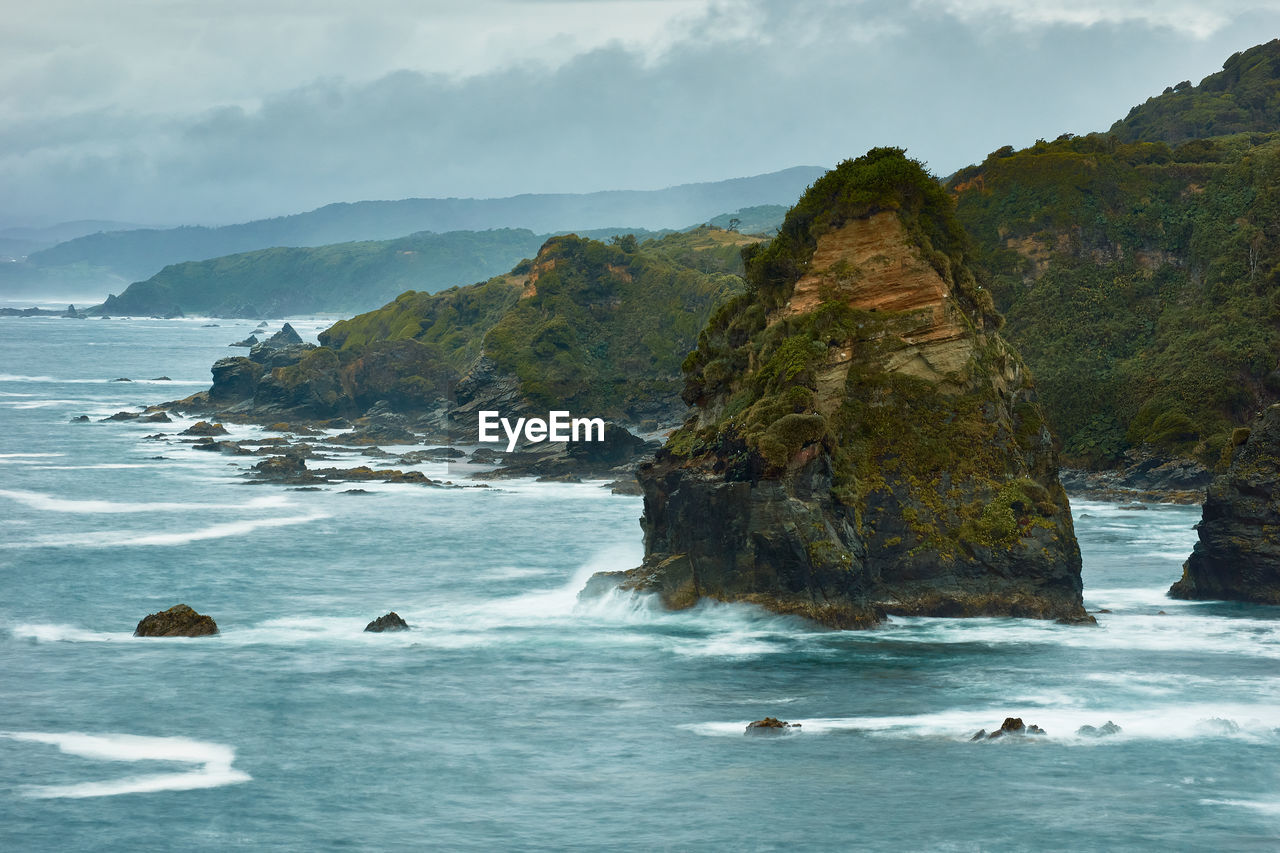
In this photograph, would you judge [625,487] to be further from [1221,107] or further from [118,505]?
[1221,107]

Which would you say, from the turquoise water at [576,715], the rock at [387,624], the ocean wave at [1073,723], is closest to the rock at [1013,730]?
the ocean wave at [1073,723]

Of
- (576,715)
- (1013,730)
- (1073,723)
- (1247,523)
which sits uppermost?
(1247,523)

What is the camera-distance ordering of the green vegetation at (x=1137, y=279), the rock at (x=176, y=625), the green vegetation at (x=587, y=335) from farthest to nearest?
the green vegetation at (x=587, y=335) → the green vegetation at (x=1137, y=279) → the rock at (x=176, y=625)

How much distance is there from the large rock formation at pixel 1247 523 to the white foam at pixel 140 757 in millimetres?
37651

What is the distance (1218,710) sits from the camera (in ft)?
142

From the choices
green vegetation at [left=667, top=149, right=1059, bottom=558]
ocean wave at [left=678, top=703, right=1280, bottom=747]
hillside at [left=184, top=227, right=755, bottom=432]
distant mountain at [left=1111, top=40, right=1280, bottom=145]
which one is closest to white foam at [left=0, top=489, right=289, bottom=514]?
green vegetation at [left=667, top=149, right=1059, bottom=558]

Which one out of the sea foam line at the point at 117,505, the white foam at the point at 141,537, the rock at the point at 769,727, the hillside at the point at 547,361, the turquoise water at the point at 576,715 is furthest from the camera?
the hillside at the point at 547,361

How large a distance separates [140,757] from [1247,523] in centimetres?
4061

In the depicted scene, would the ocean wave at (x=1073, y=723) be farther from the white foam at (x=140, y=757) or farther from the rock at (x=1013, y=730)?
the white foam at (x=140, y=757)

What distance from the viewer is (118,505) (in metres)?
91.9

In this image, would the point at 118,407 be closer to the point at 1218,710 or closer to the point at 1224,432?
the point at 1224,432

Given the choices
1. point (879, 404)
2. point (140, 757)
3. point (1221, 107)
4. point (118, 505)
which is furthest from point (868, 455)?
point (1221, 107)

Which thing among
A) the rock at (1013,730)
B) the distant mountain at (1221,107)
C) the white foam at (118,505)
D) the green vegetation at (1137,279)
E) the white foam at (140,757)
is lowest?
the white foam at (140,757)

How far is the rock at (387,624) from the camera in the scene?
186ft
